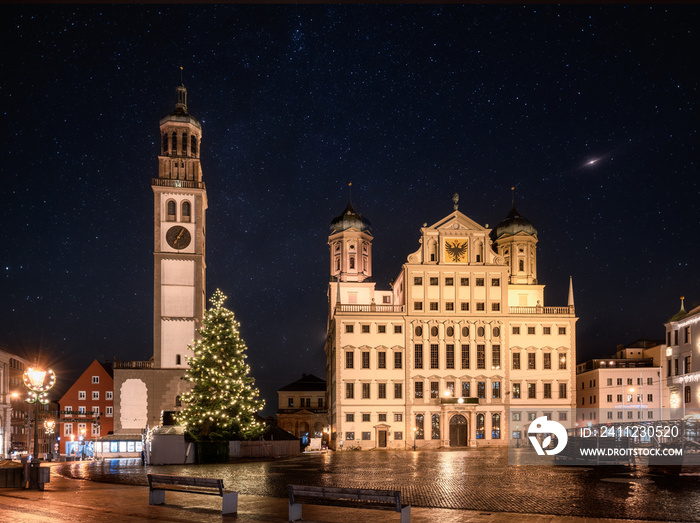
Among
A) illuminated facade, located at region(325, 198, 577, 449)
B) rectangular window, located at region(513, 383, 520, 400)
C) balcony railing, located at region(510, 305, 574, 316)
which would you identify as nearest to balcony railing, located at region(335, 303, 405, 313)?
illuminated facade, located at region(325, 198, 577, 449)

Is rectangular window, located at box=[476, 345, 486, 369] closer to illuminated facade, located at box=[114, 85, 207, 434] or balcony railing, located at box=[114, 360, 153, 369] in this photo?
illuminated facade, located at box=[114, 85, 207, 434]

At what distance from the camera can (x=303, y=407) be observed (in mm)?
98562

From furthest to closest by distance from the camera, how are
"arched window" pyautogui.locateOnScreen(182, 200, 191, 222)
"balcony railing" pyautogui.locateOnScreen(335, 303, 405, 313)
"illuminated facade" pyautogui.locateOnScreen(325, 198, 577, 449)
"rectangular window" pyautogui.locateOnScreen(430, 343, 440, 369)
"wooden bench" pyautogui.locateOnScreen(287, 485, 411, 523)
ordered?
"balcony railing" pyautogui.locateOnScreen(335, 303, 405, 313) → "rectangular window" pyautogui.locateOnScreen(430, 343, 440, 369) → "illuminated facade" pyautogui.locateOnScreen(325, 198, 577, 449) → "arched window" pyautogui.locateOnScreen(182, 200, 191, 222) → "wooden bench" pyautogui.locateOnScreen(287, 485, 411, 523)

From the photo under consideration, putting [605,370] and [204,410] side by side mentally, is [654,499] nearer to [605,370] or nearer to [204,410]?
[204,410]

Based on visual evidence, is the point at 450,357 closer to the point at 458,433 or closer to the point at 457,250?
the point at 458,433

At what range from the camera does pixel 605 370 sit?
91875mm

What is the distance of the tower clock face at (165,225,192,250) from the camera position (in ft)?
210

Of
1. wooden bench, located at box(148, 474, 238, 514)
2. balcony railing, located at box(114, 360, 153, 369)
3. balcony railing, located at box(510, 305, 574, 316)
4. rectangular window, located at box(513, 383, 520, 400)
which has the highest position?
balcony railing, located at box(510, 305, 574, 316)

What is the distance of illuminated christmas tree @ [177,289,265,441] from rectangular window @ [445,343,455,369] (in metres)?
26.8

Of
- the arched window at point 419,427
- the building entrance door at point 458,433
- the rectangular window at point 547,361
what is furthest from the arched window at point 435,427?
the rectangular window at point 547,361

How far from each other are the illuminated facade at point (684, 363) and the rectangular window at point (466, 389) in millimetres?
17202

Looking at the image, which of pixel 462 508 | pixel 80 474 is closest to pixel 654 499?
pixel 462 508

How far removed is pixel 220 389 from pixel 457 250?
32.6 meters

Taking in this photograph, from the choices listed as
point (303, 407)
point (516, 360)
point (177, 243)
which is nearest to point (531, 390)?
point (516, 360)
